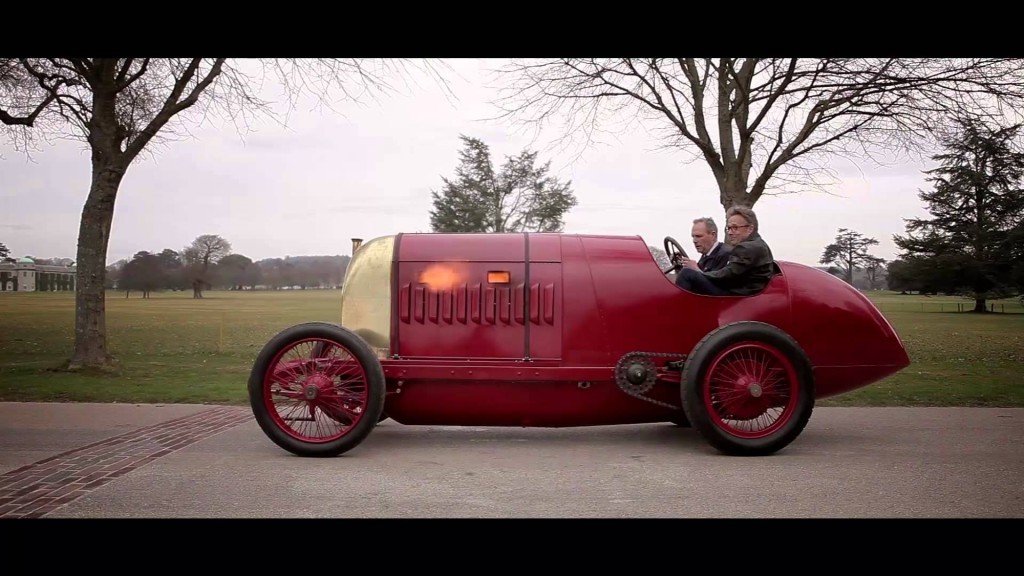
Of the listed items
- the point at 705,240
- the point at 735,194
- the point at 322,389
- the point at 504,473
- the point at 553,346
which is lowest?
the point at 504,473

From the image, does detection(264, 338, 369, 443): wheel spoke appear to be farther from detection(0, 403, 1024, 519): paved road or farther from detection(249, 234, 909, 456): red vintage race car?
detection(0, 403, 1024, 519): paved road

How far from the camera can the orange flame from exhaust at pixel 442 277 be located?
5.27 metres

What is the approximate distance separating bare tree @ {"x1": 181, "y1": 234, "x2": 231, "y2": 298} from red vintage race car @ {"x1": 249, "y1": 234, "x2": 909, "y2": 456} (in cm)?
684

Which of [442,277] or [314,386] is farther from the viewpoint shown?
A: [442,277]

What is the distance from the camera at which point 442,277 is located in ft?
17.3

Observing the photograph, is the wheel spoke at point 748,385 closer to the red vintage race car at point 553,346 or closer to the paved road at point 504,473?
the red vintage race car at point 553,346

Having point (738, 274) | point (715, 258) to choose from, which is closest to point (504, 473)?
point (738, 274)

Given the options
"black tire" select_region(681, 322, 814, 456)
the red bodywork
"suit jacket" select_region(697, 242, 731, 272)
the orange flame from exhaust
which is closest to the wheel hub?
the red bodywork

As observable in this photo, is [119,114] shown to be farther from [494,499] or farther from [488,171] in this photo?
[488,171]

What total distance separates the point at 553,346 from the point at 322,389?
1658 mm

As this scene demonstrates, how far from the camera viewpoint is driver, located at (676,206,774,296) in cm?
524

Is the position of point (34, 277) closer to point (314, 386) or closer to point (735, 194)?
point (314, 386)

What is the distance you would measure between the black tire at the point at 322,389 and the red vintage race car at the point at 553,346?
1 centimetres
